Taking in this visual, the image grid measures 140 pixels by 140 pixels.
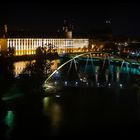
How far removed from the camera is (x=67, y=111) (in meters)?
12.8

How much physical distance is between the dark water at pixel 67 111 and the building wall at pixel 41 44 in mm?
18930

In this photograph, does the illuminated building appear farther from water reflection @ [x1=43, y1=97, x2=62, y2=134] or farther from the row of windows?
water reflection @ [x1=43, y1=97, x2=62, y2=134]

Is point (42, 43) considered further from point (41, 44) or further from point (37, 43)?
point (37, 43)

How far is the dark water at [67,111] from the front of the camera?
1049 cm

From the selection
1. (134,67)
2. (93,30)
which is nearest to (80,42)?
(93,30)

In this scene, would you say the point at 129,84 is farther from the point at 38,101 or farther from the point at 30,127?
the point at 30,127

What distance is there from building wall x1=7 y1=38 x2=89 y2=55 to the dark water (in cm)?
1893

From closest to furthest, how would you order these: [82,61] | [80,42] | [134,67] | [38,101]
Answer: [38,101]
[134,67]
[82,61]
[80,42]

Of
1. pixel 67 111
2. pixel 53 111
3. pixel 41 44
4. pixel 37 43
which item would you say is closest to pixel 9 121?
pixel 53 111

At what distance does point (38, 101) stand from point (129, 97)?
3463 mm

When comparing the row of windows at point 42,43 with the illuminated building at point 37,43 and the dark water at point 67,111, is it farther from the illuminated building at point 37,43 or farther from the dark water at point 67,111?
the dark water at point 67,111

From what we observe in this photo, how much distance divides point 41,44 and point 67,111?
2749 centimetres

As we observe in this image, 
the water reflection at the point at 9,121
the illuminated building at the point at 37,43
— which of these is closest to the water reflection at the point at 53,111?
the water reflection at the point at 9,121

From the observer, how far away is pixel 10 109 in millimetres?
12609
